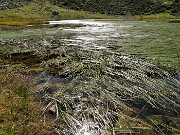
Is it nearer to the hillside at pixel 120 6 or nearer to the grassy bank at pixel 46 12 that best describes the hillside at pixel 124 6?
the hillside at pixel 120 6

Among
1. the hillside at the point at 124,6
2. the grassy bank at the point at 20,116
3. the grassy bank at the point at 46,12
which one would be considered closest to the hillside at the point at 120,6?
the hillside at the point at 124,6

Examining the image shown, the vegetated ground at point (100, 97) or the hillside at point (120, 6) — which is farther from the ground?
the vegetated ground at point (100, 97)

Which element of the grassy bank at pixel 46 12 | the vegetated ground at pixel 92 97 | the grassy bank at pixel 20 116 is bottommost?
the grassy bank at pixel 46 12

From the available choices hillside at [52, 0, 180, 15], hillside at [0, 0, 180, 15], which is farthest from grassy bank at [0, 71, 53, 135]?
hillside at [52, 0, 180, 15]

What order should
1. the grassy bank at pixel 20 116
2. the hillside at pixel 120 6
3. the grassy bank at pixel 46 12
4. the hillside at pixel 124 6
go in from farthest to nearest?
the hillside at pixel 124 6, the hillside at pixel 120 6, the grassy bank at pixel 46 12, the grassy bank at pixel 20 116

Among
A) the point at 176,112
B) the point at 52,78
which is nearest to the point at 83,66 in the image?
the point at 52,78

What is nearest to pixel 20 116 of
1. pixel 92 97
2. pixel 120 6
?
pixel 92 97

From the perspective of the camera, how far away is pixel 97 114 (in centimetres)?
920

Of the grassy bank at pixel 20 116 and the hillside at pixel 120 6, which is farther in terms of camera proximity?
the hillside at pixel 120 6

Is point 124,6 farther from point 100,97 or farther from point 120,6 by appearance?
point 100,97

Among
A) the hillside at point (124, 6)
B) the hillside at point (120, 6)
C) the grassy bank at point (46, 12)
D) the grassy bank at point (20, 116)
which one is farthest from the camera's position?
the hillside at point (124, 6)

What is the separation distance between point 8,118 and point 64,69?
27.2 feet

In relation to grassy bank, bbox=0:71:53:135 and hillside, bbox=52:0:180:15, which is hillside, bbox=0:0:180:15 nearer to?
hillside, bbox=52:0:180:15

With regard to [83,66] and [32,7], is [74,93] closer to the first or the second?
[83,66]
